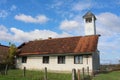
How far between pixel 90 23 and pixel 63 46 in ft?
19.1

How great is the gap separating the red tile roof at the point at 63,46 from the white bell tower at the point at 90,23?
1337mm

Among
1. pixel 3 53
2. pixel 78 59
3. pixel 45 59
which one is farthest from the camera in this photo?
pixel 3 53

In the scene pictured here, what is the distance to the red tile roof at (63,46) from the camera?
34459mm

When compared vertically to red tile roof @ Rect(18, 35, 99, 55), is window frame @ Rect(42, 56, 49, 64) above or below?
below

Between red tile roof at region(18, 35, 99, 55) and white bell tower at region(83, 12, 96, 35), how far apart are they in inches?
52.6

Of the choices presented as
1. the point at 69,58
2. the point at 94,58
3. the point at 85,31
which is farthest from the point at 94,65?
the point at 85,31

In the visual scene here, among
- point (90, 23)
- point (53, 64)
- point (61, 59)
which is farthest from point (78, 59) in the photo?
point (90, 23)

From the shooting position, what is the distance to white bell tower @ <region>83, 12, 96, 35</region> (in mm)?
38250

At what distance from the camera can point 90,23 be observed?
127 ft

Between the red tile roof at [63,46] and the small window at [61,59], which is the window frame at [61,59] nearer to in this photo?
the small window at [61,59]

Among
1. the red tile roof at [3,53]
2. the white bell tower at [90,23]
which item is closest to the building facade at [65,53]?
the white bell tower at [90,23]

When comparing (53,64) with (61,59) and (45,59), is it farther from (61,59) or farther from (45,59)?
(45,59)

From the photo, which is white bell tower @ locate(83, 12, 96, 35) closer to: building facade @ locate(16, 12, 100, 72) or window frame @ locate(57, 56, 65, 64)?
building facade @ locate(16, 12, 100, 72)

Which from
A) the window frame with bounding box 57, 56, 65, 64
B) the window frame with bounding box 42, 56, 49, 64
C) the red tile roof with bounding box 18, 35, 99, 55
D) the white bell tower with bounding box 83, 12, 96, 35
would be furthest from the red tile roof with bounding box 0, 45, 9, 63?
the white bell tower with bounding box 83, 12, 96, 35
